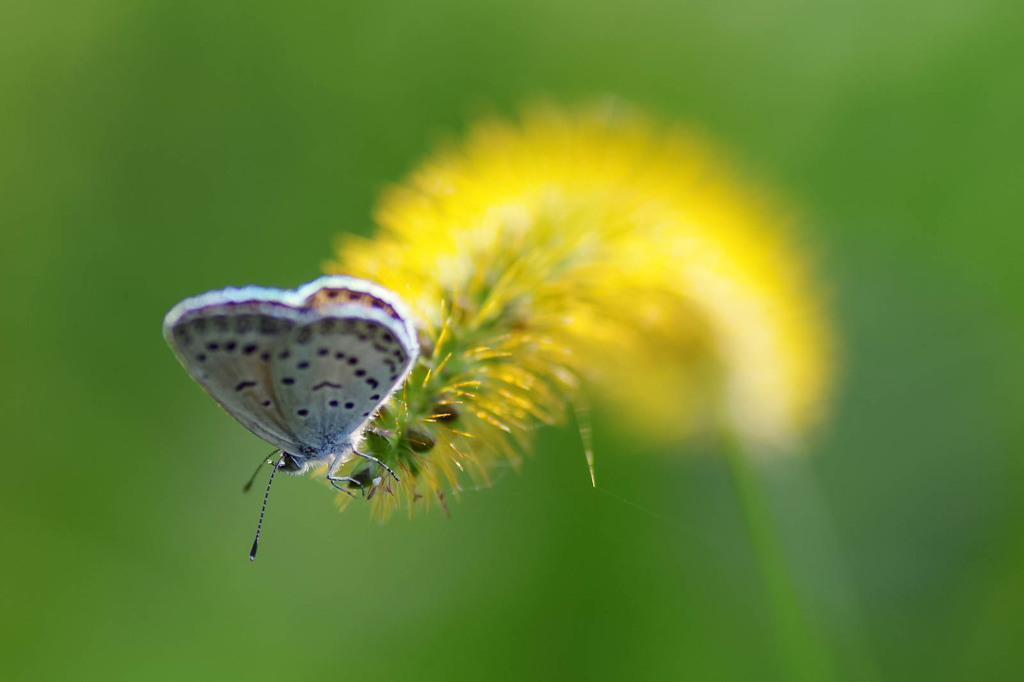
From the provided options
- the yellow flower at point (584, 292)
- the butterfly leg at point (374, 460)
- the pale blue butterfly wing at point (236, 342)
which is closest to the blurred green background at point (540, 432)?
the yellow flower at point (584, 292)

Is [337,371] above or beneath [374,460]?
above

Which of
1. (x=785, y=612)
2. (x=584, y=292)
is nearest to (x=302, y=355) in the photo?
(x=584, y=292)

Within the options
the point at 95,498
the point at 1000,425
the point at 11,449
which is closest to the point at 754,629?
the point at 1000,425

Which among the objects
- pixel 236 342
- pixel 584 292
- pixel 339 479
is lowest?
pixel 339 479

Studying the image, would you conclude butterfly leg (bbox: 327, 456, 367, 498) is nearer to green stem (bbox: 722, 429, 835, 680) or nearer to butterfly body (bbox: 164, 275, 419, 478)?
butterfly body (bbox: 164, 275, 419, 478)

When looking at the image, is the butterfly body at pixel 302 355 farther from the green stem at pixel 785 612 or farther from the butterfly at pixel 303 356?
the green stem at pixel 785 612

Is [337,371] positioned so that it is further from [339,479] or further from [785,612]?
[785,612]

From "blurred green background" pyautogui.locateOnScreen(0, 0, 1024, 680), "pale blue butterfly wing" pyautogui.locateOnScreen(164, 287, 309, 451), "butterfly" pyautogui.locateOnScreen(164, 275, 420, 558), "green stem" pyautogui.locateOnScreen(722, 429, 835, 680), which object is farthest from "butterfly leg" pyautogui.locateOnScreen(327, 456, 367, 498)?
"blurred green background" pyautogui.locateOnScreen(0, 0, 1024, 680)
